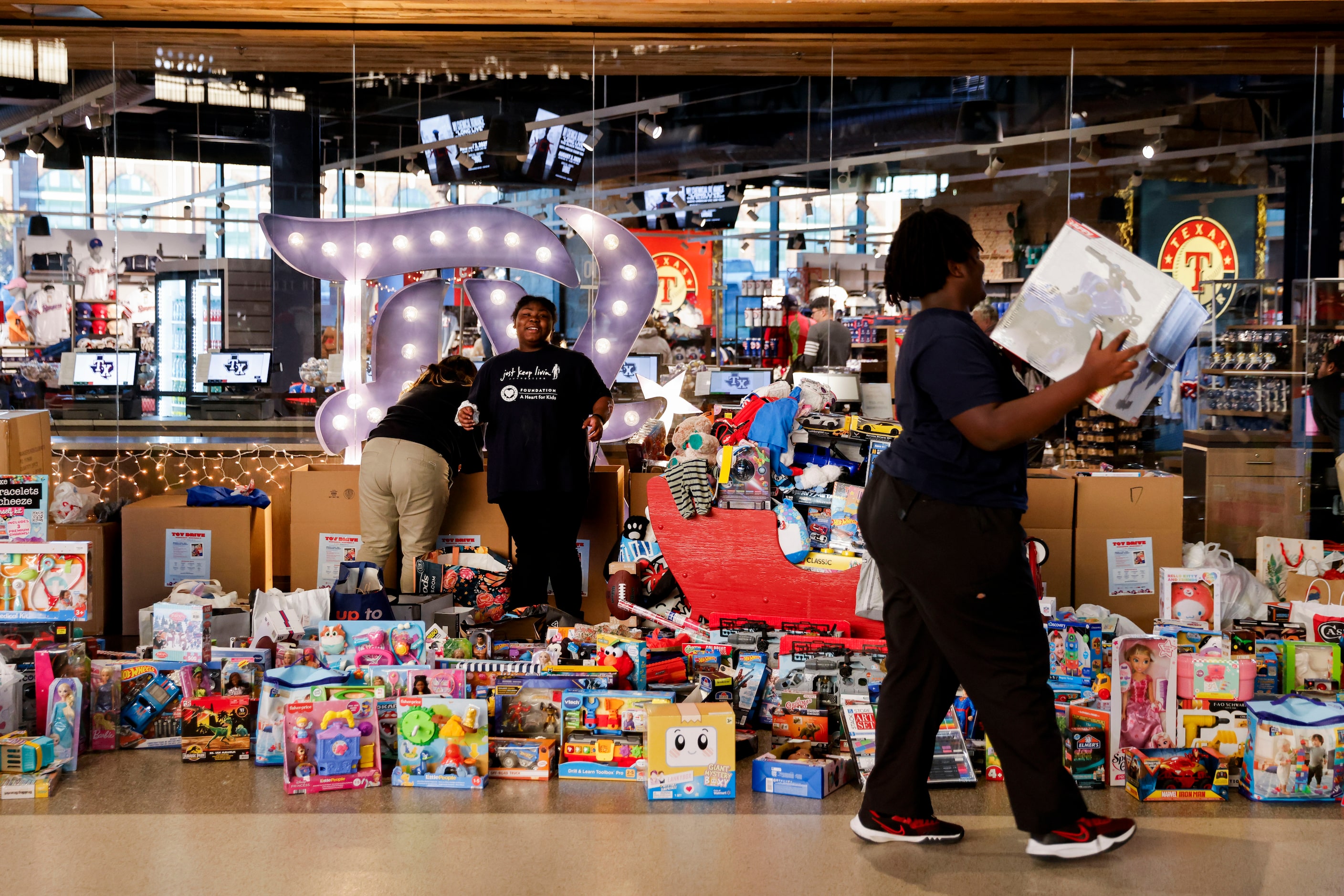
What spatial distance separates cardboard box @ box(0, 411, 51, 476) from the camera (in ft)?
17.5

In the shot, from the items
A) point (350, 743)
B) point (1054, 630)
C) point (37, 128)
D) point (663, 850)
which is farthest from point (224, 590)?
point (1054, 630)

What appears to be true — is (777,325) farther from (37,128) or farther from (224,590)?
(37,128)

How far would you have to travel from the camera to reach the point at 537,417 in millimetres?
5184

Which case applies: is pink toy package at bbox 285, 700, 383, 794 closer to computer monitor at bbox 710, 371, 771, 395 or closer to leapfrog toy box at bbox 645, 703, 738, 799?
leapfrog toy box at bbox 645, 703, 738, 799

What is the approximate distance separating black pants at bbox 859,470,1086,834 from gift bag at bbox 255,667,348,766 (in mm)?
1944

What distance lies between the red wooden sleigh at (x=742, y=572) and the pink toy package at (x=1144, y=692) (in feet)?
3.86

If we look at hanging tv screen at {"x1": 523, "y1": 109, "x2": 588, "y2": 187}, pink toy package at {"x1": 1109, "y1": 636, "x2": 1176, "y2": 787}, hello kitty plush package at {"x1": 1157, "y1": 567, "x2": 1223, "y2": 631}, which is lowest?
pink toy package at {"x1": 1109, "y1": 636, "x2": 1176, "y2": 787}

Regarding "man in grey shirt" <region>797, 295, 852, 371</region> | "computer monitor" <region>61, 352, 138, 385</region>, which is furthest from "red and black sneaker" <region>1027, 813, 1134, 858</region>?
"computer monitor" <region>61, 352, 138, 385</region>

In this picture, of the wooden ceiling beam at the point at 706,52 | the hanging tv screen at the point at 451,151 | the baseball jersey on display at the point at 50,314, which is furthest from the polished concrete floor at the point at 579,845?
the wooden ceiling beam at the point at 706,52

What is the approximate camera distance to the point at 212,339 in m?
6.44

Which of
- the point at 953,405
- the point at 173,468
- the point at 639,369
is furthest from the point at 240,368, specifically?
the point at 953,405

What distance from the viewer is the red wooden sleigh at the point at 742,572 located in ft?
15.1

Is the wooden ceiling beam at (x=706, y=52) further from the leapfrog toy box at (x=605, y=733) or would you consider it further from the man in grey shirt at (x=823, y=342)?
the leapfrog toy box at (x=605, y=733)

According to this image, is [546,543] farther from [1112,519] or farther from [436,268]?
[1112,519]
